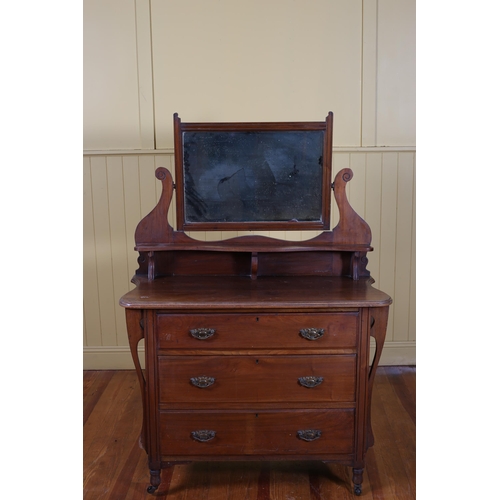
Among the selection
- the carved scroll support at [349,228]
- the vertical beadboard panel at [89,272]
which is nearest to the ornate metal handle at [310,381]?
the carved scroll support at [349,228]

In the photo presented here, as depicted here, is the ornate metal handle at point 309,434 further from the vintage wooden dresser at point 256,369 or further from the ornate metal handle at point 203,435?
the ornate metal handle at point 203,435

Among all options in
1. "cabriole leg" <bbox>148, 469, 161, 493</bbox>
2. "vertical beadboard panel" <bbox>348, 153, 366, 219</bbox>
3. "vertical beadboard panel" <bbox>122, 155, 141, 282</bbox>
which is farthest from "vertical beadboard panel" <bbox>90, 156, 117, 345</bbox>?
"vertical beadboard panel" <bbox>348, 153, 366, 219</bbox>

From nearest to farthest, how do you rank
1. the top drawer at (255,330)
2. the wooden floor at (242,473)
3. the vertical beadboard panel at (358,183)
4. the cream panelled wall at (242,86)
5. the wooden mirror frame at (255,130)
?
the top drawer at (255,330) < the wooden floor at (242,473) < the wooden mirror frame at (255,130) < the cream panelled wall at (242,86) < the vertical beadboard panel at (358,183)

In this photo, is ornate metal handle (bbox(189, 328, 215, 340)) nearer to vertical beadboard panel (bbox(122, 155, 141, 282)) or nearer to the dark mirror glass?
the dark mirror glass

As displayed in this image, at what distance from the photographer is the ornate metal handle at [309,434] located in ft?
6.74

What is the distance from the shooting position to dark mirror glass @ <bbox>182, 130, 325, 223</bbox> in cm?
233

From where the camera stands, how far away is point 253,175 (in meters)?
2.35

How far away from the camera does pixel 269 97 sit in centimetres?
315

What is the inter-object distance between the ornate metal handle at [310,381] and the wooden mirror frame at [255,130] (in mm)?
754

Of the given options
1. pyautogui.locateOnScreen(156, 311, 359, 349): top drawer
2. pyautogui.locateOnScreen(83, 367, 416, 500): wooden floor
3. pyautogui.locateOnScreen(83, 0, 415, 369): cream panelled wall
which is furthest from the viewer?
pyautogui.locateOnScreen(83, 0, 415, 369): cream panelled wall

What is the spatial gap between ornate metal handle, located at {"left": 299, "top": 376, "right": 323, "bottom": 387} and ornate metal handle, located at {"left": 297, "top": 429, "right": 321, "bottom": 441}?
21cm

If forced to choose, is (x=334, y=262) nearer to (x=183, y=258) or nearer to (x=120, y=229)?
(x=183, y=258)

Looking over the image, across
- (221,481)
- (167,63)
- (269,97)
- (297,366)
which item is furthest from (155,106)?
(221,481)

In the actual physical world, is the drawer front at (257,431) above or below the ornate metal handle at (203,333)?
below
